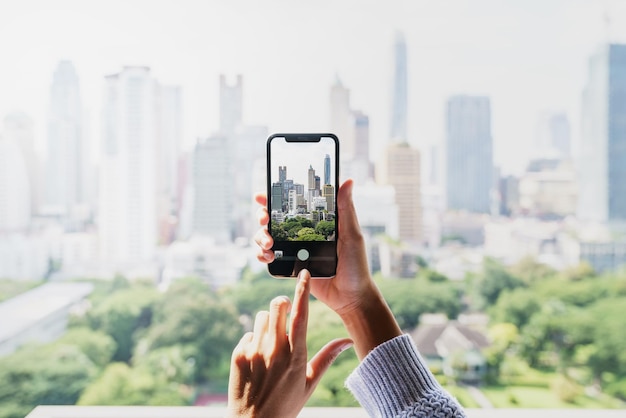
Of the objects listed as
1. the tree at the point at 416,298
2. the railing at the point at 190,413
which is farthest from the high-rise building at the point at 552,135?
the railing at the point at 190,413

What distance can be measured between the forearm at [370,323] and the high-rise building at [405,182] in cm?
198

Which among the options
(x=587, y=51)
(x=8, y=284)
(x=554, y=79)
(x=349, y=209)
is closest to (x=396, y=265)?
(x=554, y=79)

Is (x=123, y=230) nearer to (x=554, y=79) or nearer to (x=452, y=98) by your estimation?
(x=452, y=98)

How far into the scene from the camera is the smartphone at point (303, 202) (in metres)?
0.71

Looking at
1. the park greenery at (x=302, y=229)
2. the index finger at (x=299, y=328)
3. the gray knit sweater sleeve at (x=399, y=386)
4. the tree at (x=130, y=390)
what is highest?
the park greenery at (x=302, y=229)

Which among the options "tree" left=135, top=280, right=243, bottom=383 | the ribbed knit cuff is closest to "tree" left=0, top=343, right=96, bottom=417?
"tree" left=135, top=280, right=243, bottom=383

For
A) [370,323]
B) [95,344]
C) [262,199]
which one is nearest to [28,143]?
[95,344]

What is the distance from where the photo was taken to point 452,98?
2570 millimetres

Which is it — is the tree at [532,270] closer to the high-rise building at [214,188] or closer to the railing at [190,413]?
the high-rise building at [214,188]

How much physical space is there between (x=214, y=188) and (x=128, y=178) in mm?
425

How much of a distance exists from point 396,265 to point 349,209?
2009 mm

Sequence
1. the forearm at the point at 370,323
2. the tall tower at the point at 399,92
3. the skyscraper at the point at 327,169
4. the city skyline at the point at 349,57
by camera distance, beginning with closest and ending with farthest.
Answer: the forearm at the point at 370,323 < the skyscraper at the point at 327,169 < the city skyline at the point at 349,57 < the tall tower at the point at 399,92

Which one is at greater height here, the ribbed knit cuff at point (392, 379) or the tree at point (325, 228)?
the tree at point (325, 228)

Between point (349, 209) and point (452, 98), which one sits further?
point (452, 98)
